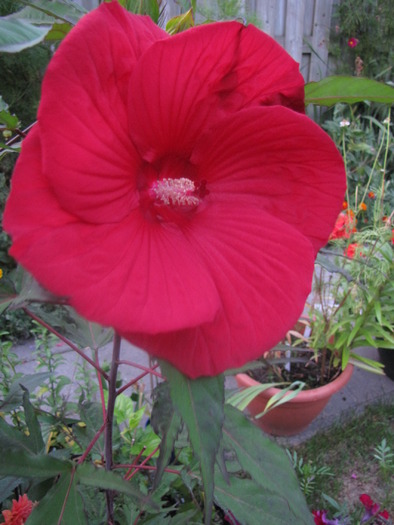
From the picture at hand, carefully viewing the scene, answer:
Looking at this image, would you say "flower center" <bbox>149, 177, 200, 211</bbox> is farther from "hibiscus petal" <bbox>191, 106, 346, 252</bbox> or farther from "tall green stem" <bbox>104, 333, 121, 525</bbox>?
"tall green stem" <bbox>104, 333, 121, 525</bbox>

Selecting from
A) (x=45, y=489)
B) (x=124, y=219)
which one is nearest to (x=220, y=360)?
(x=124, y=219)

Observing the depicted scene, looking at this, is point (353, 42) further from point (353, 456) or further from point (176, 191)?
point (176, 191)

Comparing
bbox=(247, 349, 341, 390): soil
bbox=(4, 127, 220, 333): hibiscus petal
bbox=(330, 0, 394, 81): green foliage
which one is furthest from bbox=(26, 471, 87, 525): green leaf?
bbox=(330, 0, 394, 81): green foliage

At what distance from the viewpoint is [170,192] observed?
0.45 meters

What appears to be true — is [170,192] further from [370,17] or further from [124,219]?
[370,17]

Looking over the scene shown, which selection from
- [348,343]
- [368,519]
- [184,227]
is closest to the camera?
[184,227]

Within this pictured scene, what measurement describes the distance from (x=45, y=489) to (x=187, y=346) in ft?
1.57

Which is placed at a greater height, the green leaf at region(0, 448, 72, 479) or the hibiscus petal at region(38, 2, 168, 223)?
the hibiscus petal at region(38, 2, 168, 223)

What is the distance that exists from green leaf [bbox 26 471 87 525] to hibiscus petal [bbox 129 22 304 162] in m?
0.42

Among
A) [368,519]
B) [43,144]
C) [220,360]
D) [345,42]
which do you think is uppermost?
[43,144]

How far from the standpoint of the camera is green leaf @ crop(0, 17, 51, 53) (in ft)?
0.97

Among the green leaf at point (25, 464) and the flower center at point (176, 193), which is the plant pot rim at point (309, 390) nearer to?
the green leaf at point (25, 464)

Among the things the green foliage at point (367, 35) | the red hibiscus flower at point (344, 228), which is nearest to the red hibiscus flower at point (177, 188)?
the red hibiscus flower at point (344, 228)

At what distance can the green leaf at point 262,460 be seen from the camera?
60 cm
